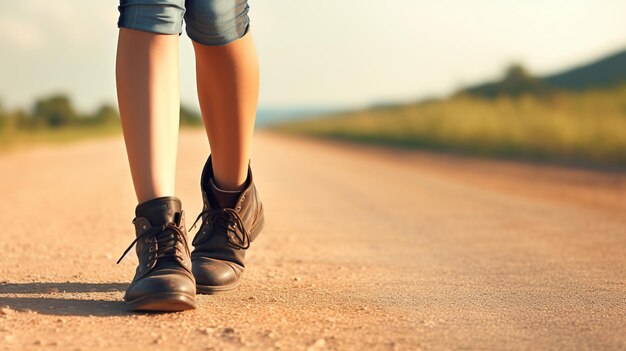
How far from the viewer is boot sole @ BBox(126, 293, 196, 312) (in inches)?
84.0

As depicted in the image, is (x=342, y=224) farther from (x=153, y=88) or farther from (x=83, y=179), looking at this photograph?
(x=83, y=179)

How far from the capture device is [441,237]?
4172mm

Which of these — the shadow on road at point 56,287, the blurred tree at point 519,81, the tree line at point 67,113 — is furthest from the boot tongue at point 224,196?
the tree line at point 67,113

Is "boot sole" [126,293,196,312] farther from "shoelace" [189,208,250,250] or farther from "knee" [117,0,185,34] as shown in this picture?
"knee" [117,0,185,34]

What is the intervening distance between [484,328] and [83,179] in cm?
→ 655

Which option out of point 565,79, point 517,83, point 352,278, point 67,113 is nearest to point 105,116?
point 67,113

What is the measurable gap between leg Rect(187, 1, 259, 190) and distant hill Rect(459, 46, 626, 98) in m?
28.5

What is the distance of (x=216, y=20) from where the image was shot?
7.84 feet

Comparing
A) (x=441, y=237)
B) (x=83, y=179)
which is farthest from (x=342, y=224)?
(x=83, y=179)

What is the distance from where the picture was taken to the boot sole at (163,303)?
213 centimetres

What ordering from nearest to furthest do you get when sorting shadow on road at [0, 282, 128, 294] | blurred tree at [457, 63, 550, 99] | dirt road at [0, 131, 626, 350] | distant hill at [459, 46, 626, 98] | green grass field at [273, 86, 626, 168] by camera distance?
dirt road at [0, 131, 626, 350]
shadow on road at [0, 282, 128, 294]
green grass field at [273, 86, 626, 168]
blurred tree at [457, 63, 550, 99]
distant hill at [459, 46, 626, 98]

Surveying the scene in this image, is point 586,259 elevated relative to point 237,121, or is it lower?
lower

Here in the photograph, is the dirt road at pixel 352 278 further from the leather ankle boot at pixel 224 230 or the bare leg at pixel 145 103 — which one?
the bare leg at pixel 145 103

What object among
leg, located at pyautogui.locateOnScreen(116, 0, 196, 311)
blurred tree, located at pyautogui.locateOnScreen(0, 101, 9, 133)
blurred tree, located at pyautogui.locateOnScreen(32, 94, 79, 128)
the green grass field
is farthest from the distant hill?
leg, located at pyautogui.locateOnScreen(116, 0, 196, 311)
